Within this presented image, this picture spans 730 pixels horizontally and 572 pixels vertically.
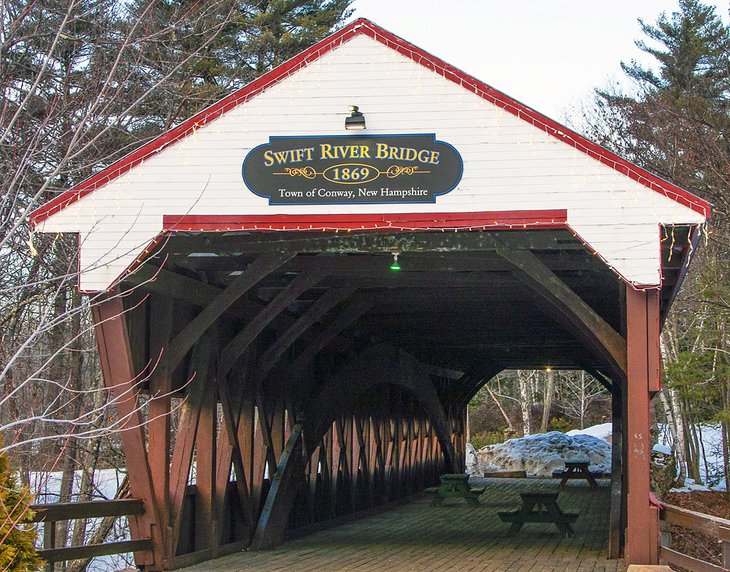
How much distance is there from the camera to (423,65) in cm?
891

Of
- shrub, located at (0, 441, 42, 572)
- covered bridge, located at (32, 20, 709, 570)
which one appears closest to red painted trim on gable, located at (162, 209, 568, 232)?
covered bridge, located at (32, 20, 709, 570)

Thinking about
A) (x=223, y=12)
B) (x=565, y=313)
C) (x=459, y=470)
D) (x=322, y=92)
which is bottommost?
(x=459, y=470)

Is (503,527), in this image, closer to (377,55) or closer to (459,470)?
(377,55)

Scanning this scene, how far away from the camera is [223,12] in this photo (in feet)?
63.3

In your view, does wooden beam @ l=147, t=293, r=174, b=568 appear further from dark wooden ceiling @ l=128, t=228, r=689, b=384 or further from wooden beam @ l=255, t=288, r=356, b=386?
wooden beam @ l=255, t=288, r=356, b=386

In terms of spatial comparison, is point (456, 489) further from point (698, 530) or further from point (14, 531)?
point (14, 531)

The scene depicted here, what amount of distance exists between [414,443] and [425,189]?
44.4 ft

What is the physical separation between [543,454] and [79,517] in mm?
22439

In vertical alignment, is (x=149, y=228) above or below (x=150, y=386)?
above

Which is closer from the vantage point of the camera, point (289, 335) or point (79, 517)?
point (79, 517)

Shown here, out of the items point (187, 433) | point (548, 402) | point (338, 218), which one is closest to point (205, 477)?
point (187, 433)

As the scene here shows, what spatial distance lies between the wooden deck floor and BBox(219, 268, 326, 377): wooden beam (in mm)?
2077

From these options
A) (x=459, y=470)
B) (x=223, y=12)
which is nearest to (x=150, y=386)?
(x=223, y=12)

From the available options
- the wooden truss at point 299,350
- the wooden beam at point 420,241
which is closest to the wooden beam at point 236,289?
the wooden truss at point 299,350
